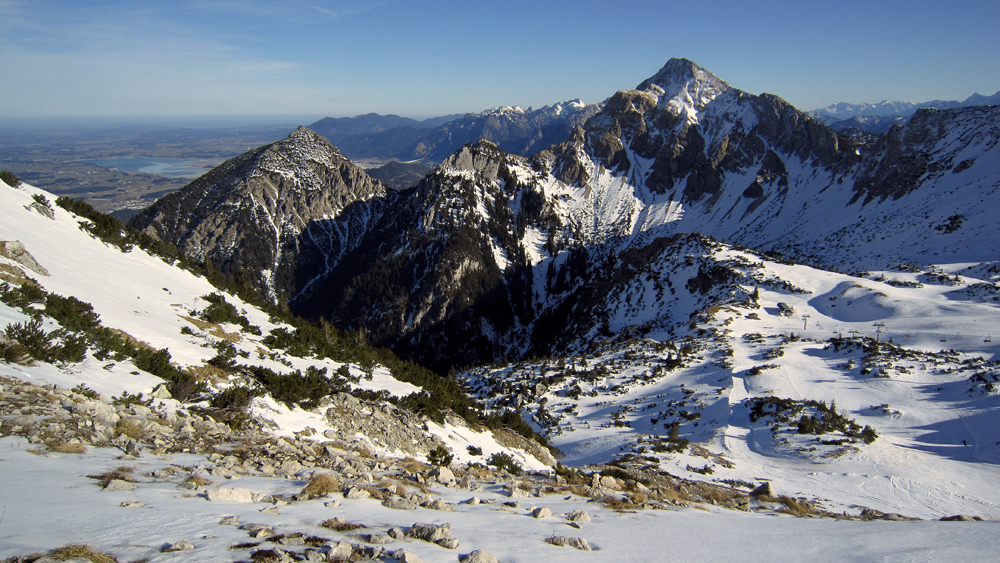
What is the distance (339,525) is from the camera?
20.4 ft

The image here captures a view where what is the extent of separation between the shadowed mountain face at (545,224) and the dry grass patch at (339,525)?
264ft

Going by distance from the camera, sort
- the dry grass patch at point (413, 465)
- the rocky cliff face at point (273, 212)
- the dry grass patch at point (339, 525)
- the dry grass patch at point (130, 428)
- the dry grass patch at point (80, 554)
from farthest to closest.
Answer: the rocky cliff face at point (273, 212)
the dry grass patch at point (413, 465)
the dry grass patch at point (130, 428)
the dry grass patch at point (339, 525)
the dry grass patch at point (80, 554)

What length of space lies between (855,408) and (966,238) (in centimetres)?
9412

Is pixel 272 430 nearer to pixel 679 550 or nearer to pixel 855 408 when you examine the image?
pixel 679 550

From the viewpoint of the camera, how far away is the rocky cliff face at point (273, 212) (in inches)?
6097

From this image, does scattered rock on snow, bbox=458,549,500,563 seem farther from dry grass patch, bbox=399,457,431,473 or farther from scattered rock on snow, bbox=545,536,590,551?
dry grass patch, bbox=399,457,431,473

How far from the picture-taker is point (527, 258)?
16162 centimetres

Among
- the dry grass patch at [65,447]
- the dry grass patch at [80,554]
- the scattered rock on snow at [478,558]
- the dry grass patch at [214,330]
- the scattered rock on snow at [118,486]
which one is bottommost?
the dry grass patch at [214,330]

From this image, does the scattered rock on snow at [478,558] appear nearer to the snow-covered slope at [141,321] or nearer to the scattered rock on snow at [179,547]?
the scattered rock on snow at [179,547]

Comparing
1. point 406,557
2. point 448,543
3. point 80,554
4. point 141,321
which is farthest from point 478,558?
point 141,321

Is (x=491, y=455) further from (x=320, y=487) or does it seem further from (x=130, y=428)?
(x=130, y=428)

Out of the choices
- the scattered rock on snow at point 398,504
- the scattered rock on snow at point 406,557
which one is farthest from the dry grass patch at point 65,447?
the scattered rock on snow at point 406,557

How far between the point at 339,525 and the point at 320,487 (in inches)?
79.9

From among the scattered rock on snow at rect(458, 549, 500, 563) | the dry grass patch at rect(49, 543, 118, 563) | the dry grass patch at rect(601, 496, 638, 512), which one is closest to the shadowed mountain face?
the dry grass patch at rect(601, 496, 638, 512)
